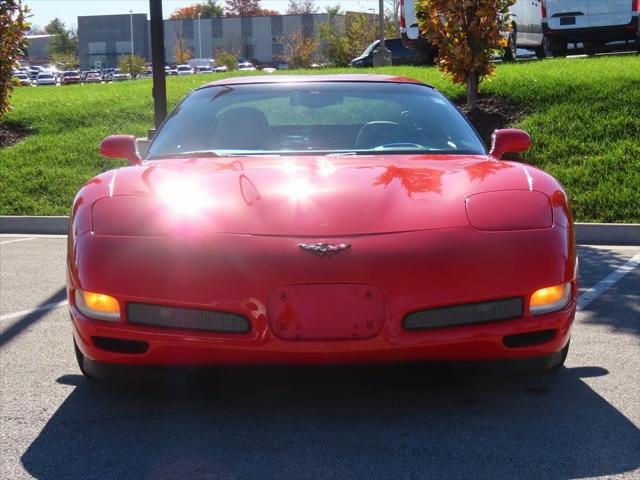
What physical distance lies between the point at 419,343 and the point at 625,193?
8515 mm

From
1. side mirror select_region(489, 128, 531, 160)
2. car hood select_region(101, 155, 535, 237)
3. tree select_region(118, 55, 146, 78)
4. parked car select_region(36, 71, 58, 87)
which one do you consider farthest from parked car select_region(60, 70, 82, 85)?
car hood select_region(101, 155, 535, 237)

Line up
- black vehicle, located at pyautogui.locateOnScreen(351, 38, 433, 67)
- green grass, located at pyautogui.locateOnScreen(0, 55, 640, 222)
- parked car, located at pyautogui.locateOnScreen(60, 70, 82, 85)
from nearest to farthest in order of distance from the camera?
green grass, located at pyautogui.locateOnScreen(0, 55, 640, 222)
black vehicle, located at pyautogui.locateOnScreen(351, 38, 433, 67)
parked car, located at pyautogui.locateOnScreen(60, 70, 82, 85)

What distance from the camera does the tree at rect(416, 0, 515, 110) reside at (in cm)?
1480

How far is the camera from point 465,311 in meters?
3.85

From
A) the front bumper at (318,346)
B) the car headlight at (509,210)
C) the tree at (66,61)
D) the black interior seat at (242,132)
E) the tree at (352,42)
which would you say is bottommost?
the front bumper at (318,346)

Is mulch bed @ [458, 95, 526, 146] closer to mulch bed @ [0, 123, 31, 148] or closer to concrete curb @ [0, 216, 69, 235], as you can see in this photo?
concrete curb @ [0, 216, 69, 235]

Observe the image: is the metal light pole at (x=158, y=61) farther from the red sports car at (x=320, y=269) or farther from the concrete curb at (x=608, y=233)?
the red sports car at (x=320, y=269)

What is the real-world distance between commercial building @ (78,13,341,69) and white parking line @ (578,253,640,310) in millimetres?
89467

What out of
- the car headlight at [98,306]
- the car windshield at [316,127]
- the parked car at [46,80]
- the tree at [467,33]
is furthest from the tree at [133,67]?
the car headlight at [98,306]

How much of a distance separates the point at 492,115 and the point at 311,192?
37.3 ft

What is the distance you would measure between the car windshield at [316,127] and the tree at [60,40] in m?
114

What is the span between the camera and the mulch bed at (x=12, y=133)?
659 inches

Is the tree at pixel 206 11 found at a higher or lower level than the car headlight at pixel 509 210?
higher

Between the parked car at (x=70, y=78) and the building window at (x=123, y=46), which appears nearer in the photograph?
the parked car at (x=70, y=78)
